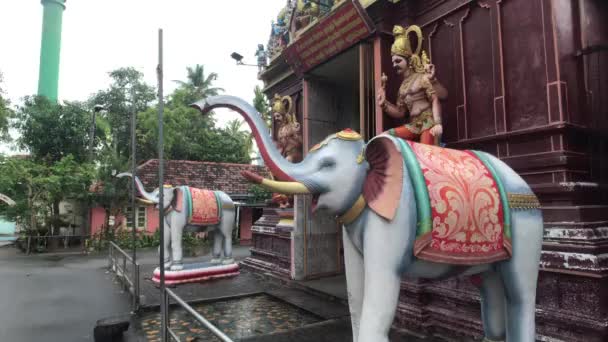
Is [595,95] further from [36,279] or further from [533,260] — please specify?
[36,279]

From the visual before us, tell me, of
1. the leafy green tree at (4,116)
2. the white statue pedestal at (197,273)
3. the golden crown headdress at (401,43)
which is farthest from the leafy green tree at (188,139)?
the golden crown headdress at (401,43)

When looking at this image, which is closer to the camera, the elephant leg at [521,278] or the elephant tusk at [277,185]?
the elephant tusk at [277,185]

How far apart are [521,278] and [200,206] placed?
733 centimetres

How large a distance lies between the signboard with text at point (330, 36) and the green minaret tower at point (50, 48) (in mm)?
34760

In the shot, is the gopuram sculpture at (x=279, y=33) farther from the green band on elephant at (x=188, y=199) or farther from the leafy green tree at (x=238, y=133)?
the leafy green tree at (x=238, y=133)

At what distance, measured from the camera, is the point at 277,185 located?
101 inches

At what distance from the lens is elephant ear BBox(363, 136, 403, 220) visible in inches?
103

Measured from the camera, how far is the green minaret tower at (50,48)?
35.5 m

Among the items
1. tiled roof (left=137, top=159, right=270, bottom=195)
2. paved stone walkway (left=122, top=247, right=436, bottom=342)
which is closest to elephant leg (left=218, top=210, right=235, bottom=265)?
paved stone walkway (left=122, top=247, right=436, bottom=342)

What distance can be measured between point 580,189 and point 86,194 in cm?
1824

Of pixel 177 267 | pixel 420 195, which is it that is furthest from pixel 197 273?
pixel 420 195

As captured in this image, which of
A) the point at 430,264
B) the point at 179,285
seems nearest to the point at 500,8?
the point at 430,264

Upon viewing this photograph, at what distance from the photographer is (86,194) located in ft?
57.5

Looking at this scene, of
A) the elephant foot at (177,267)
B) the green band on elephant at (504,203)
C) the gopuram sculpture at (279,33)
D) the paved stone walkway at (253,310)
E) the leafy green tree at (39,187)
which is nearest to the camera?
the green band on elephant at (504,203)
